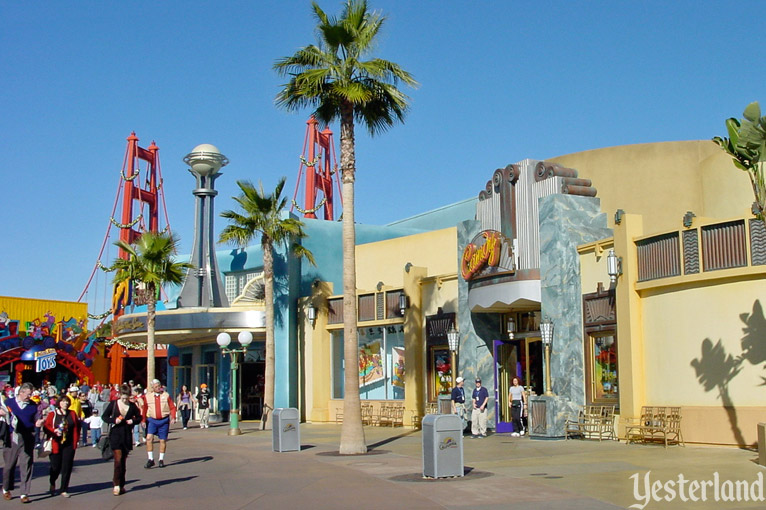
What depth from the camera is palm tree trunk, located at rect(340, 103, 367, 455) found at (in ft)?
65.5

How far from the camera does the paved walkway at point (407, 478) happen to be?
39.8 feet

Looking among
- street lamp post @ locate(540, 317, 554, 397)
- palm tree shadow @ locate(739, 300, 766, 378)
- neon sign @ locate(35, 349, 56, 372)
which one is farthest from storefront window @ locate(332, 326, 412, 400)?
neon sign @ locate(35, 349, 56, 372)

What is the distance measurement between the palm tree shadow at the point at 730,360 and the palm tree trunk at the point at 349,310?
7.65 metres

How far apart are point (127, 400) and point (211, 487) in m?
2.05

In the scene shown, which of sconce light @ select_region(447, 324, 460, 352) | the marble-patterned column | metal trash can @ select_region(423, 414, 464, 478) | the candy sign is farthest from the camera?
sconce light @ select_region(447, 324, 460, 352)

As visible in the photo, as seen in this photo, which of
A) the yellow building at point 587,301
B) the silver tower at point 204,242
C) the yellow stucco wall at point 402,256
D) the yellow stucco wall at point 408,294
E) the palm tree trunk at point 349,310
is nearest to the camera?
the yellow building at point 587,301

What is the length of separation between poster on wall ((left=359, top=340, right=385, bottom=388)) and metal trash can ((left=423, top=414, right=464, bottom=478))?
16799 millimetres

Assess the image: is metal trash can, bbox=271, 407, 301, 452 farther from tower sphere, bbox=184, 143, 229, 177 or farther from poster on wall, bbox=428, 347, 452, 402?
tower sphere, bbox=184, 143, 229, 177

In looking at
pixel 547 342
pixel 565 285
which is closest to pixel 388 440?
pixel 547 342

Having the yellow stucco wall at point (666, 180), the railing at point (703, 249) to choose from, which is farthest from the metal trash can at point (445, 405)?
the yellow stucco wall at point (666, 180)

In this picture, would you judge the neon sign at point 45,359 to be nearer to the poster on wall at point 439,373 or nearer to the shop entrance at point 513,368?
the poster on wall at point 439,373

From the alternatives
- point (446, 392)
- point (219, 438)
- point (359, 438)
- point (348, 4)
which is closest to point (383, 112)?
point (348, 4)

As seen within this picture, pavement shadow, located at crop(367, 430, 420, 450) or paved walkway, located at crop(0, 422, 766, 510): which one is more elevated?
paved walkway, located at crop(0, 422, 766, 510)

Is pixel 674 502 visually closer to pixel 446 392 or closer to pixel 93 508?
pixel 93 508
